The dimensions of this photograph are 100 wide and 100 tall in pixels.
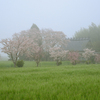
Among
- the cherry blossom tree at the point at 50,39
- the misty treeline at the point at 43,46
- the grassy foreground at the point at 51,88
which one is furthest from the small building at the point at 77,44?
the grassy foreground at the point at 51,88

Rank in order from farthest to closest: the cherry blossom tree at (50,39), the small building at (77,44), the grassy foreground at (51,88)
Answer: the small building at (77,44) → the cherry blossom tree at (50,39) → the grassy foreground at (51,88)

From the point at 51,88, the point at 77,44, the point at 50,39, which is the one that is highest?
the point at 50,39

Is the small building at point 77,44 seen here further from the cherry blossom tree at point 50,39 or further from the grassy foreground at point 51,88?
the grassy foreground at point 51,88

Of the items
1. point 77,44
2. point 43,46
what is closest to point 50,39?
point 43,46

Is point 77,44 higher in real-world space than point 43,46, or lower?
higher

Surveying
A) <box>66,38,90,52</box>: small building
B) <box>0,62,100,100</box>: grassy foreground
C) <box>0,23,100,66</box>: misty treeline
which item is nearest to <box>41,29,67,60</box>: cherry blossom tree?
<box>0,23,100,66</box>: misty treeline

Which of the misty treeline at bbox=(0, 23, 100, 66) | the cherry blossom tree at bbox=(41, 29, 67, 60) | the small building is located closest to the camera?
the misty treeline at bbox=(0, 23, 100, 66)

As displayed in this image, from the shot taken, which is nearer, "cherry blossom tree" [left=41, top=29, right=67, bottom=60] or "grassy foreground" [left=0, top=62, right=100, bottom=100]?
"grassy foreground" [left=0, top=62, right=100, bottom=100]

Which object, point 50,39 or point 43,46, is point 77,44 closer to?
point 50,39

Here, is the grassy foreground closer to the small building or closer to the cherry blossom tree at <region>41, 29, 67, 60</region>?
the cherry blossom tree at <region>41, 29, 67, 60</region>

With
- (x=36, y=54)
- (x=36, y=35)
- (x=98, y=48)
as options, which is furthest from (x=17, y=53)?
(x=98, y=48)

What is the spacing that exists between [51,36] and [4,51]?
18.0 metres

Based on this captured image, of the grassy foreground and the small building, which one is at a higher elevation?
the small building

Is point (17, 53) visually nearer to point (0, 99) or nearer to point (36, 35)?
point (36, 35)
